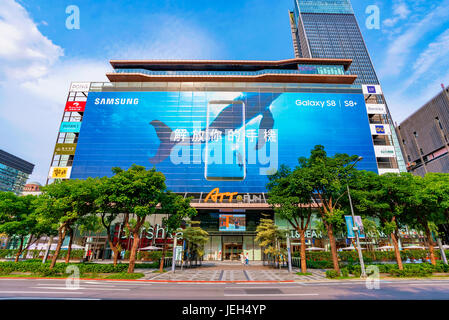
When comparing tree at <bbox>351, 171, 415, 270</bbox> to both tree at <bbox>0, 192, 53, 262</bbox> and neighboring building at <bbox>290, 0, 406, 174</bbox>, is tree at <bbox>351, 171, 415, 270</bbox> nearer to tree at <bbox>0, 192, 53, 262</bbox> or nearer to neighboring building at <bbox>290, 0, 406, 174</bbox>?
tree at <bbox>0, 192, 53, 262</bbox>

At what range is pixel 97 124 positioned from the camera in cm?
5781

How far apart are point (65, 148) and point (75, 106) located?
12660 mm

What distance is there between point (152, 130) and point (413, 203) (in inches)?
2134

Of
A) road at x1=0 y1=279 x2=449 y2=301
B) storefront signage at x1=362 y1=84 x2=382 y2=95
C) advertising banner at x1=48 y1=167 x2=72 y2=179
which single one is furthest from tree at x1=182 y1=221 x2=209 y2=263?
storefront signage at x1=362 y1=84 x2=382 y2=95

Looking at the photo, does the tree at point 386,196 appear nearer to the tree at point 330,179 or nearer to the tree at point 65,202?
the tree at point 330,179

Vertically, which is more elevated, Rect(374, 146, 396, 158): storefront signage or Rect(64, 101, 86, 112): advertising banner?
Rect(64, 101, 86, 112): advertising banner

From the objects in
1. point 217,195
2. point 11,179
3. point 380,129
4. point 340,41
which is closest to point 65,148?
point 217,195

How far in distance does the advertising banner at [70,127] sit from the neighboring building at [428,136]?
393ft

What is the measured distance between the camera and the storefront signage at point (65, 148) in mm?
56125

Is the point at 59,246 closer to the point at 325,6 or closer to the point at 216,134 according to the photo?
the point at 216,134

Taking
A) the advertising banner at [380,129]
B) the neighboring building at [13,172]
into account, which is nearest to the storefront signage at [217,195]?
the advertising banner at [380,129]

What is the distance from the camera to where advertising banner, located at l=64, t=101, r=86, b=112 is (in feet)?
196

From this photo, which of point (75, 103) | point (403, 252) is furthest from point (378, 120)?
point (75, 103)

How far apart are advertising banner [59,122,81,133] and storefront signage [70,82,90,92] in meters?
11.4
